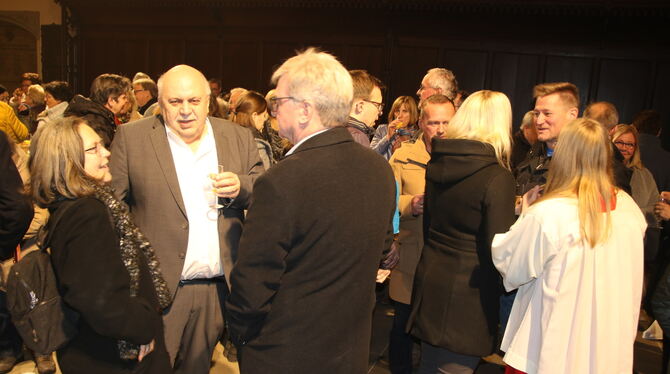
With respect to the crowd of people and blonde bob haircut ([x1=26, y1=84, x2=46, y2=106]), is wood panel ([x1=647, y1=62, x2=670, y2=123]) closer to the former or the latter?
the crowd of people

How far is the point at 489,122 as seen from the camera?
2.48 m

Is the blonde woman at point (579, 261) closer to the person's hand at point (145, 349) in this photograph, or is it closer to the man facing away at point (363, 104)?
the man facing away at point (363, 104)

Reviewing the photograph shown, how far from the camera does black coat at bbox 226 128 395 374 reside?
1.62 metres

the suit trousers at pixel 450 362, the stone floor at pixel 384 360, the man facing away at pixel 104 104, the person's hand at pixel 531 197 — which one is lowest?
the stone floor at pixel 384 360

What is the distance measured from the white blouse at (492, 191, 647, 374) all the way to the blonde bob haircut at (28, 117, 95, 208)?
5.42 ft

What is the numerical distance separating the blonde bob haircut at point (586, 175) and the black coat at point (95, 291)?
1.67 meters

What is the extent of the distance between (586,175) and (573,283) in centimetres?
44

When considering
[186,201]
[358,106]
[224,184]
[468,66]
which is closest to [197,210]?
[186,201]

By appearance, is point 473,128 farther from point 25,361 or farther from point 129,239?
point 25,361

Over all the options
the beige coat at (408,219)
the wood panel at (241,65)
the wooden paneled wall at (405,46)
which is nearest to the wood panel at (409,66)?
the wooden paneled wall at (405,46)

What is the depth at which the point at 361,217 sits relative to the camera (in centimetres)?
172

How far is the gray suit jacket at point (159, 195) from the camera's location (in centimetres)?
233

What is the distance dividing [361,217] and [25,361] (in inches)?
121

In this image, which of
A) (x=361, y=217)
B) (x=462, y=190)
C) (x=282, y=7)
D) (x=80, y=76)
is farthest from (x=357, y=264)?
(x=80, y=76)
